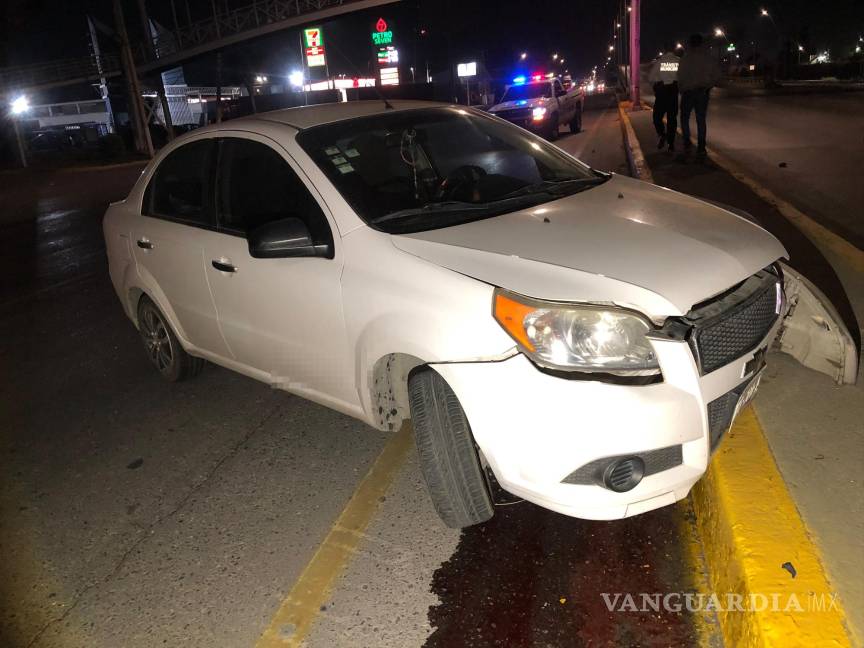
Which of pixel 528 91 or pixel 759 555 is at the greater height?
pixel 528 91

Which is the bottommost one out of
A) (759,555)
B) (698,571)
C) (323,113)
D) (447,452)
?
(698,571)

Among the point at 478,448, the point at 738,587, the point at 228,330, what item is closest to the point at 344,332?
Answer: the point at 478,448

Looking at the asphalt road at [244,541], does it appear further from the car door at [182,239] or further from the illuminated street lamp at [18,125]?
the illuminated street lamp at [18,125]

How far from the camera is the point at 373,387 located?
2.99 m

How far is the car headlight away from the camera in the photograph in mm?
2340

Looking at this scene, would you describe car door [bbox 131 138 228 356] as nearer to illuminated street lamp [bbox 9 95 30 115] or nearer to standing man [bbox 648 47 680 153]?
standing man [bbox 648 47 680 153]

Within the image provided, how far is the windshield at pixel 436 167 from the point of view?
3166 millimetres

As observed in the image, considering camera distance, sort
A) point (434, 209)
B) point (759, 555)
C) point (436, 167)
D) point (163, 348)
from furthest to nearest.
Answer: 1. point (163, 348)
2. point (436, 167)
3. point (434, 209)
4. point (759, 555)

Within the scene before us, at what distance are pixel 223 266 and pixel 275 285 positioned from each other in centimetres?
45

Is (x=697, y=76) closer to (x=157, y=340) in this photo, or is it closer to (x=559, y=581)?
(x=157, y=340)

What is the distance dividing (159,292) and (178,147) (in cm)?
88

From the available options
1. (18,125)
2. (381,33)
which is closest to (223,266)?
(18,125)

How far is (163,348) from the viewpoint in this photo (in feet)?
15.3

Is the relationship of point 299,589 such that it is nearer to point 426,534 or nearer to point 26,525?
point 426,534
